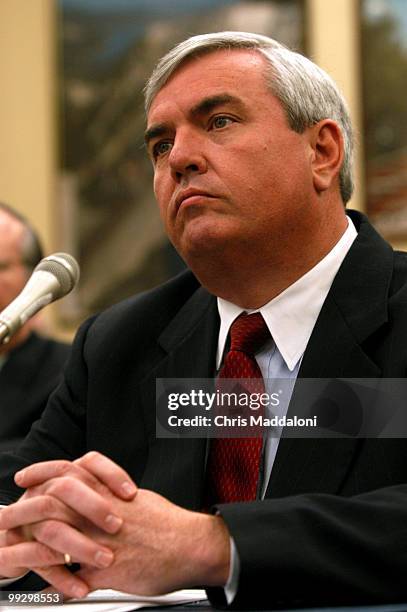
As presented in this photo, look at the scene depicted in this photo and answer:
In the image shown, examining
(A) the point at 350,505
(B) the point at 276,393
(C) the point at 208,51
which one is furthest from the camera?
(C) the point at 208,51

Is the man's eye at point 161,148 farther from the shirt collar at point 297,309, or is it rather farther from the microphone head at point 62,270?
the microphone head at point 62,270

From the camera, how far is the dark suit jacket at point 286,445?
1.54m

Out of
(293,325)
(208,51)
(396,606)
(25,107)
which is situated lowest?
(396,606)

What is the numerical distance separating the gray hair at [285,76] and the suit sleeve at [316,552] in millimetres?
1044

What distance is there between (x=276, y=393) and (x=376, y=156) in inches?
140

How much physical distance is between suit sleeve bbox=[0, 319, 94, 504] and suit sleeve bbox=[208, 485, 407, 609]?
945mm

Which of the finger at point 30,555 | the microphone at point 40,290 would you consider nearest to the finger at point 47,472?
the finger at point 30,555

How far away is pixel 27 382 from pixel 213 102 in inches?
81.7

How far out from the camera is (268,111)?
2.28 m

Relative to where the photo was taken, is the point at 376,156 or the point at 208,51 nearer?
the point at 208,51

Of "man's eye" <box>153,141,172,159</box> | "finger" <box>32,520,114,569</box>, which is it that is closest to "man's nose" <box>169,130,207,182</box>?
"man's eye" <box>153,141,172,159</box>

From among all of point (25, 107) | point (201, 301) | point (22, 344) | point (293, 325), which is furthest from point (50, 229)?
point (293, 325)

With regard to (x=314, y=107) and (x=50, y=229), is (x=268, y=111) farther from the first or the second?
(x=50, y=229)

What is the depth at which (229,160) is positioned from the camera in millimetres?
2215
